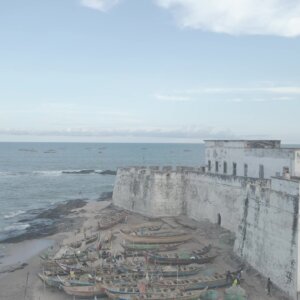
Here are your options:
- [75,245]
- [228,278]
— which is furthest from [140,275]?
[75,245]

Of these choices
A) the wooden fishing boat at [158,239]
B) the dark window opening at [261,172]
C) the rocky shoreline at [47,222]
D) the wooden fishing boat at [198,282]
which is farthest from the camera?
the rocky shoreline at [47,222]

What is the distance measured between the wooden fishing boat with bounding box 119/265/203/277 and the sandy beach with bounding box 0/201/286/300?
899 millimetres

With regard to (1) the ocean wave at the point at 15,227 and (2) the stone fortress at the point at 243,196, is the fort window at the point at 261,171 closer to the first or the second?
(2) the stone fortress at the point at 243,196

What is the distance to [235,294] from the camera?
25.2 meters

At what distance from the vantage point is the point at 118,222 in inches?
1753

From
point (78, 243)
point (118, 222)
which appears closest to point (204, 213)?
point (118, 222)

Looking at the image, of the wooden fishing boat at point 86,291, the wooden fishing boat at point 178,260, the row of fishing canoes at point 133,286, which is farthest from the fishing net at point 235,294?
the wooden fishing boat at point 86,291

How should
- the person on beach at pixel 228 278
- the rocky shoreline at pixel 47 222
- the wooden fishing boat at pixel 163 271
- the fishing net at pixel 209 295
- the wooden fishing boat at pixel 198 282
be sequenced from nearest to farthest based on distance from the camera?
the fishing net at pixel 209 295
the wooden fishing boat at pixel 198 282
the person on beach at pixel 228 278
the wooden fishing boat at pixel 163 271
the rocky shoreline at pixel 47 222

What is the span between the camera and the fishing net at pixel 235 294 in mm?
25062

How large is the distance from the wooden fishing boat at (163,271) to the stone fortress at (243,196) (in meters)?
3.89

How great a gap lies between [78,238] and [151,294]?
16294 mm

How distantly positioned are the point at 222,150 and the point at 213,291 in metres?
19.1

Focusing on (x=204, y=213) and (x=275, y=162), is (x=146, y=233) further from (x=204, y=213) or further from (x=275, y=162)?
(x=275, y=162)

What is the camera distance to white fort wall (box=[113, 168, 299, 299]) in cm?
2578
